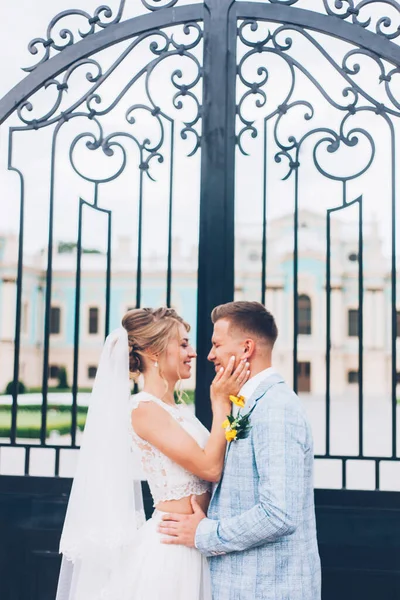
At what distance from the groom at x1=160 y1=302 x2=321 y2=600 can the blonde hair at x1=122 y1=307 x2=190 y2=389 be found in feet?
0.99

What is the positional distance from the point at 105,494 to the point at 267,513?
77 cm

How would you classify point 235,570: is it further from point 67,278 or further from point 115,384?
point 67,278

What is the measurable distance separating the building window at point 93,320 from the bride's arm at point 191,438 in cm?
3067

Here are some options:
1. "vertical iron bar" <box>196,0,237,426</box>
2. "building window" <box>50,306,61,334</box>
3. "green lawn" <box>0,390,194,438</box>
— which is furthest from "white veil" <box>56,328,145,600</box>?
"building window" <box>50,306,61,334</box>

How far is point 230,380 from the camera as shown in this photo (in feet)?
8.34

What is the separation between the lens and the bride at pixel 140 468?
8.58 feet

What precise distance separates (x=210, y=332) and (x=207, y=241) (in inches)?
17.8

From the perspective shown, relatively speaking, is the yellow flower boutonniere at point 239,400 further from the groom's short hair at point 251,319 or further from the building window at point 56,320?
the building window at point 56,320

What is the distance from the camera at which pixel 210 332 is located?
3416 mm

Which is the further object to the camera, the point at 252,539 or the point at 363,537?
the point at 363,537

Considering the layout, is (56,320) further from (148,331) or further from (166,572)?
(166,572)

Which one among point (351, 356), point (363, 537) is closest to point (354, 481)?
point (363, 537)

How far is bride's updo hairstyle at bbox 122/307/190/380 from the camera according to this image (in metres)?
2.82

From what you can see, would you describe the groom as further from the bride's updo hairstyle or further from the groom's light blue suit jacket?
the bride's updo hairstyle
